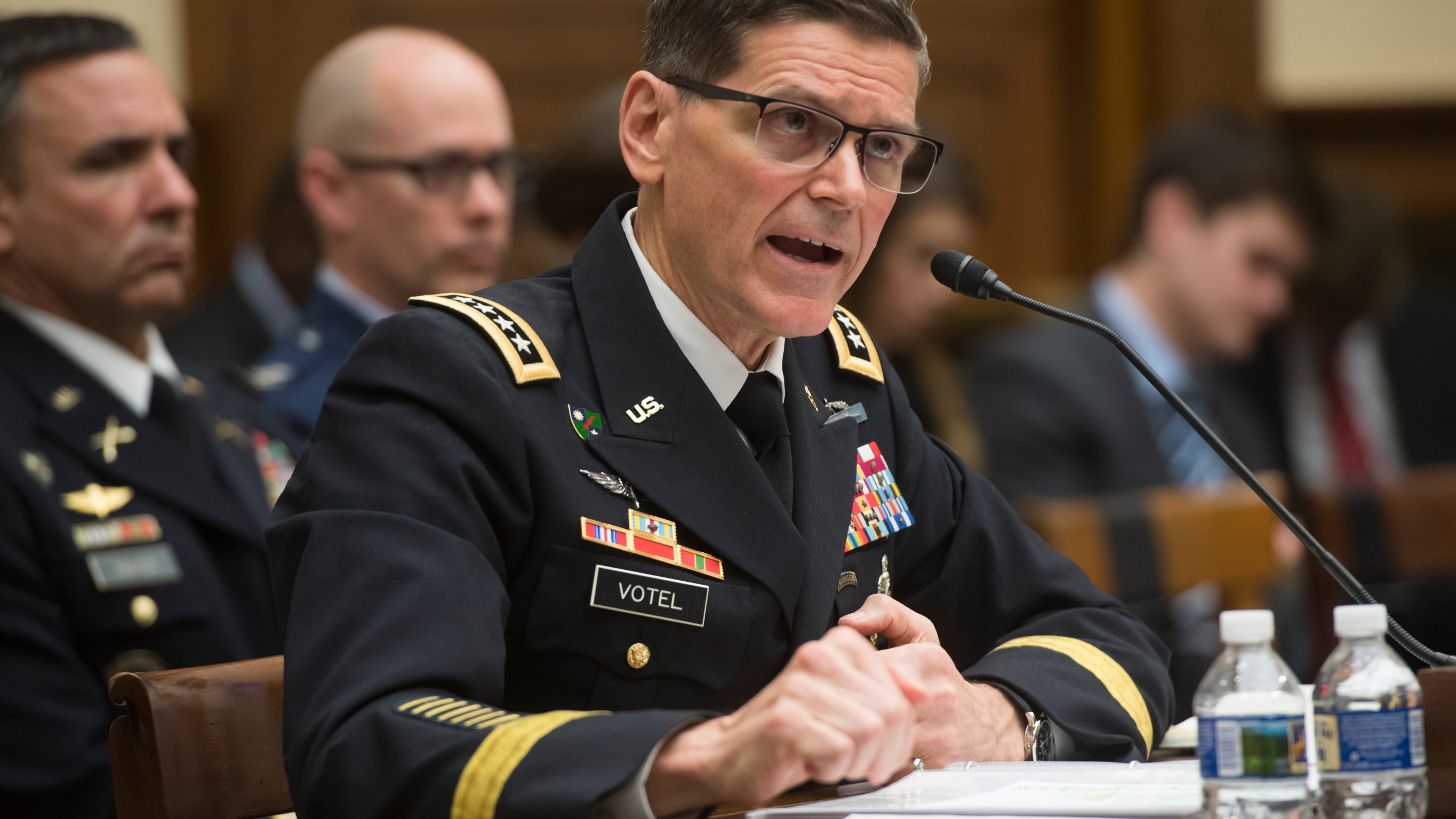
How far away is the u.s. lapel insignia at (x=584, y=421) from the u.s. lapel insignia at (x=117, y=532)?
107cm

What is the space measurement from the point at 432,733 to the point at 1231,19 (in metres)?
4.34

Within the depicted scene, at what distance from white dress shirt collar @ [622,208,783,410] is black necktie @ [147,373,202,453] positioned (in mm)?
1201

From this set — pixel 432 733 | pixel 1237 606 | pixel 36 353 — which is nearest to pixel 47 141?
pixel 36 353

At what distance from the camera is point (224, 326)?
3.82 m

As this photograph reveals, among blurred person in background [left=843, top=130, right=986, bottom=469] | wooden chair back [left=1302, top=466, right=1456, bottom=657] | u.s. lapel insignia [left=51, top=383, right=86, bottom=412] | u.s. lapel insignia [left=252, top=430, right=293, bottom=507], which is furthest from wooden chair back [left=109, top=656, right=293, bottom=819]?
blurred person in background [left=843, top=130, right=986, bottom=469]

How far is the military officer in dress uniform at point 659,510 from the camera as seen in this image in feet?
3.79

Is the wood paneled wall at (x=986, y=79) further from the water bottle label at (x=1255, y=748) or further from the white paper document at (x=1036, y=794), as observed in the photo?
the water bottle label at (x=1255, y=748)

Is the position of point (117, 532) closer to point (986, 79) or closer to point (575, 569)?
point (575, 569)

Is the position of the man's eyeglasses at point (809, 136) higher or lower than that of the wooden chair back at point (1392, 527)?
higher

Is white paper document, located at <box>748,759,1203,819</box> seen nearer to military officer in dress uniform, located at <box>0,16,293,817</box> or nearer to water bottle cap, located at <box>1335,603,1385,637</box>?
water bottle cap, located at <box>1335,603,1385,637</box>

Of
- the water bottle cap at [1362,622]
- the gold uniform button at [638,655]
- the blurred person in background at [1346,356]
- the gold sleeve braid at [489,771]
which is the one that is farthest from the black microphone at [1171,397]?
the blurred person in background at [1346,356]

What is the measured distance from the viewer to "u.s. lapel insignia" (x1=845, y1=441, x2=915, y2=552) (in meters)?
1.62

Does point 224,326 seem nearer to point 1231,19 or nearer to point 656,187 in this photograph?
point 656,187

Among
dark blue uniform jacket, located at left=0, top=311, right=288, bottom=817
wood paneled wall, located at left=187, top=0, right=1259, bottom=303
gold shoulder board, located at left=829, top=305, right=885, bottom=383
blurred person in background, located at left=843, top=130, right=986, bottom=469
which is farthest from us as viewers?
wood paneled wall, located at left=187, top=0, right=1259, bottom=303
